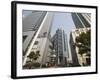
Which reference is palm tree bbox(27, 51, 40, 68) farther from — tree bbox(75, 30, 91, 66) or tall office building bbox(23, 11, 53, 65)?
tree bbox(75, 30, 91, 66)

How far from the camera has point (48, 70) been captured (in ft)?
6.25

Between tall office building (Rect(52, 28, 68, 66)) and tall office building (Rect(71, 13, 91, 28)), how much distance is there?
162mm

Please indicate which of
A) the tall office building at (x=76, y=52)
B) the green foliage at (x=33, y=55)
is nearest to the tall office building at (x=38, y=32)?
the green foliage at (x=33, y=55)

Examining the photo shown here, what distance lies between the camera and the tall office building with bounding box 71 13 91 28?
201 cm

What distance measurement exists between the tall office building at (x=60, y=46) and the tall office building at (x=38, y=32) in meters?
0.07

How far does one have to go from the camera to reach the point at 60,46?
6.41ft

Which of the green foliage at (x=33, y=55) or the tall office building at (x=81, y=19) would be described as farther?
the tall office building at (x=81, y=19)

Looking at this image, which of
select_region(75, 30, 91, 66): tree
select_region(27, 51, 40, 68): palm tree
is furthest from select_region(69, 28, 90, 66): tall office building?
select_region(27, 51, 40, 68): palm tree

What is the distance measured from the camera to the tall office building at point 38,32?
185cm

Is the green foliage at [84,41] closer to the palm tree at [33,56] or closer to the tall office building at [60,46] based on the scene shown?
the tall office building at [60,46]

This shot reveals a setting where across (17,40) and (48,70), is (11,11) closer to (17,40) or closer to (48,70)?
(17,40)

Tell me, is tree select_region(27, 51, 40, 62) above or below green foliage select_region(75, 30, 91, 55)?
below
